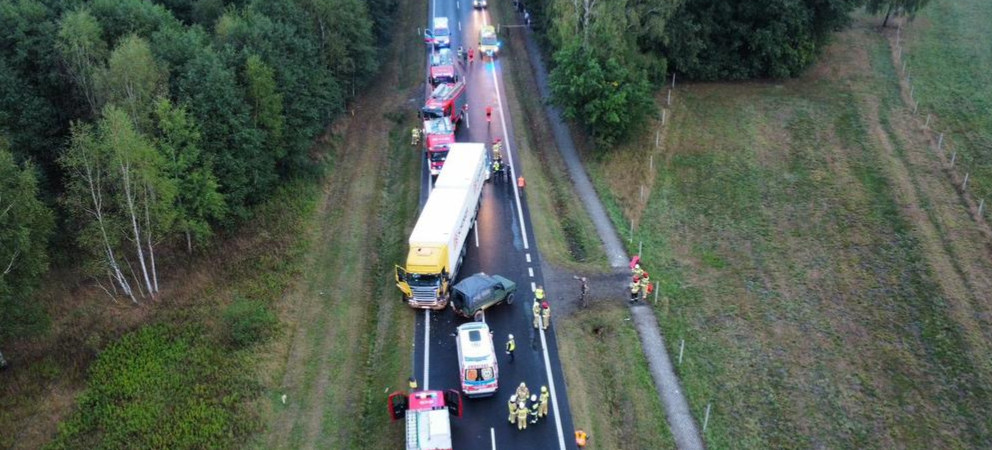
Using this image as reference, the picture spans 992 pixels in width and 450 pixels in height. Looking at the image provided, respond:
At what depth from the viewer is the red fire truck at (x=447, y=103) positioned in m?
52.3

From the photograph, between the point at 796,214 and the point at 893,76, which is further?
the point at 893,76

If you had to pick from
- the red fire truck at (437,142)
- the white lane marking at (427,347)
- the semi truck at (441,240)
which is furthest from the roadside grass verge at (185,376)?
the red fire truck at (437,142)

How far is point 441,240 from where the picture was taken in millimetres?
36125

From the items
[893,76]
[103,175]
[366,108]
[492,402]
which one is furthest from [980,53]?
[103,175]

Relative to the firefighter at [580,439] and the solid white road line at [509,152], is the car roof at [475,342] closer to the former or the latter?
the firefighter at [580,439]

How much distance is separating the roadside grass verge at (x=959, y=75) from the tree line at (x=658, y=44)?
451 cm

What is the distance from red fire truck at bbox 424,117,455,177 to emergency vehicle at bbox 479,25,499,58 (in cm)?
2001

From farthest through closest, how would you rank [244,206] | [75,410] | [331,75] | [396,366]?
1. [331,75]
2. [244,206]
3. [396,366]
4. [75,410]

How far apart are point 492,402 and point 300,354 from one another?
884cm

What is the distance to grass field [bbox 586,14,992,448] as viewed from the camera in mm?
30812

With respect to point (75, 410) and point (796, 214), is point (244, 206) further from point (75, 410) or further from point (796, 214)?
point (796, 214)

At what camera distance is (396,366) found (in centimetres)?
3316

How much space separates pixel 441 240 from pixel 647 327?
391 inches

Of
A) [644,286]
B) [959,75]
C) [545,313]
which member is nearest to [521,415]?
[545,313]
